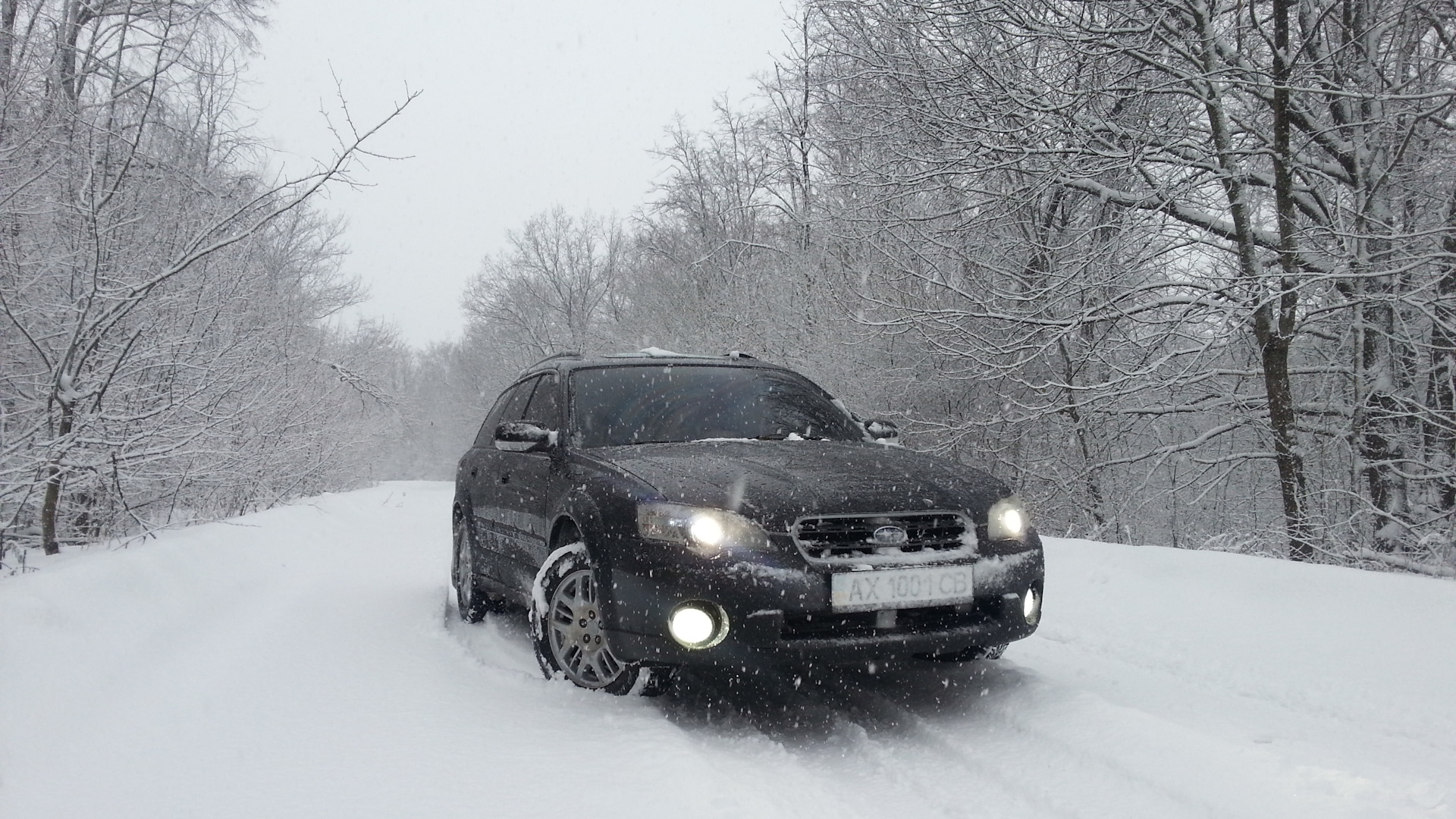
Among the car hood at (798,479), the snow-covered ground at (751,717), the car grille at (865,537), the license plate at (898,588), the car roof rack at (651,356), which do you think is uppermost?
the car roof rack at (651,356)

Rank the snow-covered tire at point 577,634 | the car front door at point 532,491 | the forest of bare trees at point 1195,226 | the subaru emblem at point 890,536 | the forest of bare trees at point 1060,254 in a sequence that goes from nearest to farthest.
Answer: the subaru emblem at point 890,536 < the snow-covered tire at point 577,634 < the car front door at point 532,491 < the forest of bare trees at point 1060,254 < the forest of bare trees at point 1195,226

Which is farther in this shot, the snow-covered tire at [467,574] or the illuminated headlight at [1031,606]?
the snow-covered tire at [467,574]

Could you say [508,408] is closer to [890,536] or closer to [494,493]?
[494,493]

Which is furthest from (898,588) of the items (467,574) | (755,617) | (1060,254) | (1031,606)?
(1060,254)

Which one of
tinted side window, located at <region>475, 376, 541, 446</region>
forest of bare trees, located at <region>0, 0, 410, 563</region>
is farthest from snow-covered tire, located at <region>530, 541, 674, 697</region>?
forest of bare trees, located at <region>0, 0, 410, 563</region>

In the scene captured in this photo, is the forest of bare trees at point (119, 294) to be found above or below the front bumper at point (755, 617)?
above

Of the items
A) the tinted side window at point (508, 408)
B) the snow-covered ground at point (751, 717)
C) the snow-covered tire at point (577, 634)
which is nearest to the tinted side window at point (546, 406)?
the tinted side window at point (508, 408)

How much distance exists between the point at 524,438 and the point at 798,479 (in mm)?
1566

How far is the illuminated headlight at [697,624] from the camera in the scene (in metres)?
3.38

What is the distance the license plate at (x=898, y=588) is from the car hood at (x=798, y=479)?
25 centimetres

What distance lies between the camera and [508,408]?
6.26m

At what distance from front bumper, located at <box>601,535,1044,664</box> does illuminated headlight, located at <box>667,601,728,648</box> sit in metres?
0.02

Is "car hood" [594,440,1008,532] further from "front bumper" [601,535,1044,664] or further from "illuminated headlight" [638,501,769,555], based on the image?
"front bumper" [601,535,1044,664]

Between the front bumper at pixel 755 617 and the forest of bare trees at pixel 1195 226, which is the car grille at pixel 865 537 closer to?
the front bumper at pixel 755 617
